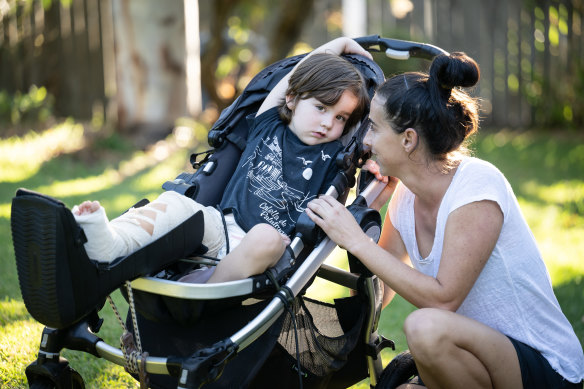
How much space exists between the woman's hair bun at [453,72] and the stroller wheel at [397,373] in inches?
39.8

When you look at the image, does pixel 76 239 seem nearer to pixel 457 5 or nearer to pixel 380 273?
pixel 380 273

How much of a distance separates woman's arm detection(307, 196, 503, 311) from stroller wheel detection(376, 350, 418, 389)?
386mm

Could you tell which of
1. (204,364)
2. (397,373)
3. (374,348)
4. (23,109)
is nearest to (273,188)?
(374,348)

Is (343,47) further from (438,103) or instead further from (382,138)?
(438,103)

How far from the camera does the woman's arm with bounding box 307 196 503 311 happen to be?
216 centimetres

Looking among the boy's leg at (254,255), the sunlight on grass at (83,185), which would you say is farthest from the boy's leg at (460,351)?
the sunlight on grass at (83,185)

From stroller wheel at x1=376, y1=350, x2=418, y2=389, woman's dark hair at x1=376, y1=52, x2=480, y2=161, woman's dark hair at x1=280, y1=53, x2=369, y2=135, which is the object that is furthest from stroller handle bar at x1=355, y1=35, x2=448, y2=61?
stroller wheel at x1=376, y1=350, x2=418, y2=389

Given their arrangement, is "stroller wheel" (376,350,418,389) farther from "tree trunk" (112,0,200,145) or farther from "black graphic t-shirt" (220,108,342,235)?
"tree trunk" (112,0,200,145)

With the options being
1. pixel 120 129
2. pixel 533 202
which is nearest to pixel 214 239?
pixel 533 202

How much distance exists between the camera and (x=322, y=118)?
2836 millimetres

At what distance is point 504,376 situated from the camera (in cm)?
217

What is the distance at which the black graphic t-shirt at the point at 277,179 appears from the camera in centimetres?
271

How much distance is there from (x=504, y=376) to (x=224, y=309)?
0.92 m

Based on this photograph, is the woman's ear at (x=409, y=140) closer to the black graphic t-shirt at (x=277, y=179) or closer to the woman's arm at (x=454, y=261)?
the woman's arm at (x=454, y=261)
